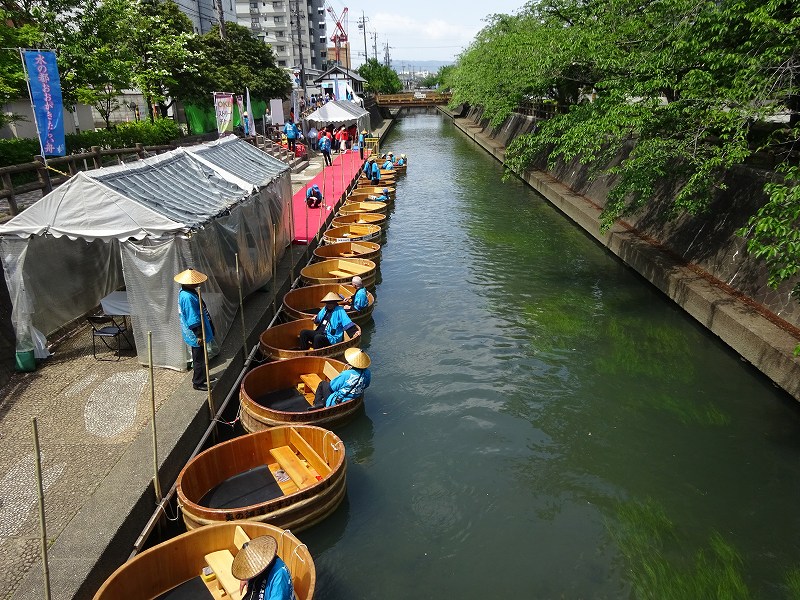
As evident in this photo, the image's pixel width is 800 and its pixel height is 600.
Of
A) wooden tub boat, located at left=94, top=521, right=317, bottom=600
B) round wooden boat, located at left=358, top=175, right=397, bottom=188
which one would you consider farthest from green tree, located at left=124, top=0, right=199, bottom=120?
wooden tub boat, located at left=94, top=521, right=317, bottom=600

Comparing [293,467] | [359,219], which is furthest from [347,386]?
[359,219]

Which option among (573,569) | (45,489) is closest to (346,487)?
(573,569)

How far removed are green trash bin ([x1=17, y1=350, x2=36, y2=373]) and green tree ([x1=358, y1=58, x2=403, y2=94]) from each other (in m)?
94.9

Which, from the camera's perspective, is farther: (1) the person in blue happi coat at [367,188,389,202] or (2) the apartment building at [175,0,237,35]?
(2) the apartment building at [175,0,237,35]

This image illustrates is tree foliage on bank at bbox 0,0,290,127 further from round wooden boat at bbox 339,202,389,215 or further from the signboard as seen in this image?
round wooden boat at bbox 339,202,389,215

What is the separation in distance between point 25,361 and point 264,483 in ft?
18.0

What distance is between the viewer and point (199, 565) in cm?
683

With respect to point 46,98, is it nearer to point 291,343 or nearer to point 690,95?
point 291,343

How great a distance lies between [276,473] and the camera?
28.3ft

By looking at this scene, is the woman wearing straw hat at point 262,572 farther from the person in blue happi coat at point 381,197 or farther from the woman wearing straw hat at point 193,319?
the person in blue happi coat at point 381,197

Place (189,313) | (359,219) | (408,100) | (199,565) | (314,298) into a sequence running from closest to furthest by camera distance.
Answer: (199,565), (189,313), (314,298), (359,219), (408,100)

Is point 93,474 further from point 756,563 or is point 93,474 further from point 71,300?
point 756,563

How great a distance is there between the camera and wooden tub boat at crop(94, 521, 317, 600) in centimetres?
621

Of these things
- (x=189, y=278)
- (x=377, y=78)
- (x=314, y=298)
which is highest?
(x=377, y=78)
